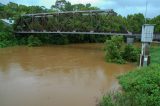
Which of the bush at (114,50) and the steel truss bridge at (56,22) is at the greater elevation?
the steel truss bridge at (56,22)

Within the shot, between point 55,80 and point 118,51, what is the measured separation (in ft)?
27.2

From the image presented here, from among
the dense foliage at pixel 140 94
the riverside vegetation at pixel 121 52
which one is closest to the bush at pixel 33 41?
the riverside vegetation at pixel 121 52

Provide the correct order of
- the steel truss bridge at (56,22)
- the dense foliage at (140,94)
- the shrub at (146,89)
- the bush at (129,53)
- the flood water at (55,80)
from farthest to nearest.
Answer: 1. the steel truss bridge at (56,22)
2. the bush at (129,53)
3. the flood water at (55,80)
4. the shrub at (146,89)
5. the dense foliage at (140,94)

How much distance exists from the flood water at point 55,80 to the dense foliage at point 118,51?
907mm

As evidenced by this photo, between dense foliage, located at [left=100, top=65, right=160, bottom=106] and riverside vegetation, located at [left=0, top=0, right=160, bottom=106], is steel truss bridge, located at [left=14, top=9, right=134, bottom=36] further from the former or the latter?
dense foliage, located at [left=100, top=65, right=160, bottom=106]

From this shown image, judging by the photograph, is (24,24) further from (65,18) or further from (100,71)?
(100,71)

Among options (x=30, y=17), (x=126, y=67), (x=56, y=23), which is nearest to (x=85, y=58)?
(x=126, y=67)

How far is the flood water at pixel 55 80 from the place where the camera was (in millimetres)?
13323

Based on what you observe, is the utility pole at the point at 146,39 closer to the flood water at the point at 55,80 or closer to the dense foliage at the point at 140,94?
the flood water at the point at 55,80

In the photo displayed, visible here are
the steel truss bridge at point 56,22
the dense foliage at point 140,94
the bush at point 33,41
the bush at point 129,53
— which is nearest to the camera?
the dense foliage at point 140,94

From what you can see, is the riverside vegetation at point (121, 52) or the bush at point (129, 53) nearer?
the riverside vegetation at point (121, 52)

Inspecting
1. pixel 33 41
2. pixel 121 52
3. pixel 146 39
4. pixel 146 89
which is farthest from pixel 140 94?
pixel 33 41

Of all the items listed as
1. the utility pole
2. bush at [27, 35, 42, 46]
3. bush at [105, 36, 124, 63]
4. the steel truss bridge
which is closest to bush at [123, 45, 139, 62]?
bush at [105, 36, 124, 63]

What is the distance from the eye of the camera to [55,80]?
1772 cm
